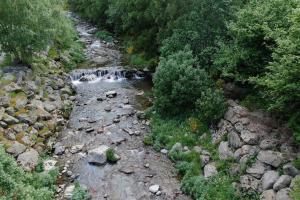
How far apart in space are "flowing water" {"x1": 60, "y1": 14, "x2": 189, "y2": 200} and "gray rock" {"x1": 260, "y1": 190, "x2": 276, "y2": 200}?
387 cm

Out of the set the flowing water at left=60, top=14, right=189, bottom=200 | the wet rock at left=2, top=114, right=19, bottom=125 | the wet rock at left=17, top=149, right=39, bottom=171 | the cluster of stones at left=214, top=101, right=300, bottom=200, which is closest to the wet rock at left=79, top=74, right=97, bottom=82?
the flowing water at left=60, top=14, right=189, bottom=200

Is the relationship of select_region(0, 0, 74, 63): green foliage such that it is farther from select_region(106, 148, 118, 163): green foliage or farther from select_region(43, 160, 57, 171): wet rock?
select_region(106, 148, 118, 163): green foliage

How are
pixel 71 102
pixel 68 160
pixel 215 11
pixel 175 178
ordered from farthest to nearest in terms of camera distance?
pixel 71 102, pixel 215 11, pixel 68 160, pixel 175 178

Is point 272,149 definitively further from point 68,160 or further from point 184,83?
point 68,160

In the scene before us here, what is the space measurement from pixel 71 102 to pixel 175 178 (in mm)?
11248

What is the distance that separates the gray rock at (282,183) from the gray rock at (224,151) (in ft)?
11.1

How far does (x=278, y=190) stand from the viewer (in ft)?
50.5

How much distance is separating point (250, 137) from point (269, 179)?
2.76m

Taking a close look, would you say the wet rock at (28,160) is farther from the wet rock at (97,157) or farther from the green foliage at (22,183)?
the wet rock at (97,157)

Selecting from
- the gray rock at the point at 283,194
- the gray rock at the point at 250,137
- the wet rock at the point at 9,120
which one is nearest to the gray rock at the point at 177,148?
the gray rock at the point at 250,137

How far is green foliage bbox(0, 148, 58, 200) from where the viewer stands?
1391 cm

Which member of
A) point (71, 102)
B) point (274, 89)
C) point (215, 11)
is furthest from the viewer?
point (71, 102)

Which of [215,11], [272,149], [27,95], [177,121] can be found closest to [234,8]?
[215,11]

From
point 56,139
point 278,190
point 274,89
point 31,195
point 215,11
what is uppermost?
point 215,11
